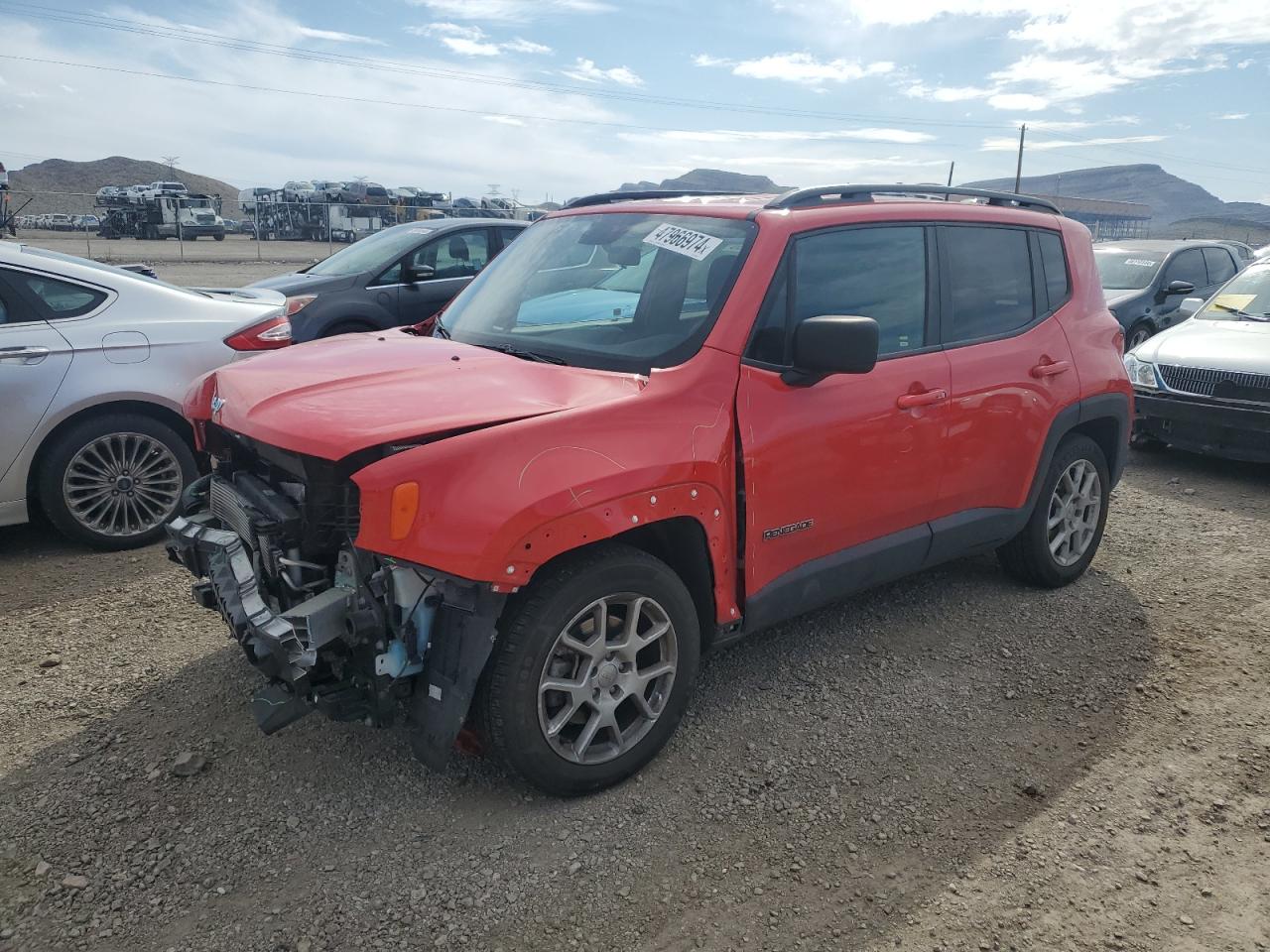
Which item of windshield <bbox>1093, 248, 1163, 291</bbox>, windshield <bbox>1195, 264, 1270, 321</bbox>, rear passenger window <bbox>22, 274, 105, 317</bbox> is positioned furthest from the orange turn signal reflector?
windshield <bbox>1093, 248, 1163, 291</bbox>

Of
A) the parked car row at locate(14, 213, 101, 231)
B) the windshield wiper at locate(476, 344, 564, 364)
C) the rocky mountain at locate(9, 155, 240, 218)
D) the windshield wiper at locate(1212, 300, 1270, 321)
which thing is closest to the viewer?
the windshield wiper at locate(476, 344, 564, 364)

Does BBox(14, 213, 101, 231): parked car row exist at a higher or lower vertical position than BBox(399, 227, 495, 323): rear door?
higher

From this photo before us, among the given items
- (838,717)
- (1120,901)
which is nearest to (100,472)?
(838,717)

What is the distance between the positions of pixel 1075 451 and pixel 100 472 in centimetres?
506

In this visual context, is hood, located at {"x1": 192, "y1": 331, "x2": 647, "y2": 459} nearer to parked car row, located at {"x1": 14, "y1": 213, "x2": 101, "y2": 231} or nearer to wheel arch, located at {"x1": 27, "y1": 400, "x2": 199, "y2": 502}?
wheel arch, located at {"x1": 27, "y1": 400, "x2": 199, "y2": 502}

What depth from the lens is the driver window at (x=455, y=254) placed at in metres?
9.27

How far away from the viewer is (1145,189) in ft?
442

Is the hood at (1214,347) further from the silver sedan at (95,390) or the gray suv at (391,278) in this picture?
the silver sedan at (95,390)

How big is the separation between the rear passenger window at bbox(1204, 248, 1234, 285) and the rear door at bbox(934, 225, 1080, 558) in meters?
9.27

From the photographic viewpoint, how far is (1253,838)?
294 centimetres

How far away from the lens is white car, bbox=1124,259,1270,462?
6812 millimetres

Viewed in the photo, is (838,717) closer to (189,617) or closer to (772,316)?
(772,316)

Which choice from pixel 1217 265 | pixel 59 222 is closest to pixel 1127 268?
pixel 1217 265

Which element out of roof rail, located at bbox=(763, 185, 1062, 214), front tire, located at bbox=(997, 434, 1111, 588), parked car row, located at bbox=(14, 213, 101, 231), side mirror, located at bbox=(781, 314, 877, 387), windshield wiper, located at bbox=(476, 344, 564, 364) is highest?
parked car row, located at bbox=(14, 213, 101, 231)
